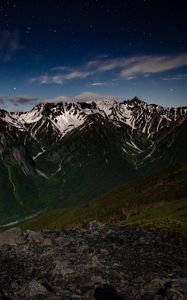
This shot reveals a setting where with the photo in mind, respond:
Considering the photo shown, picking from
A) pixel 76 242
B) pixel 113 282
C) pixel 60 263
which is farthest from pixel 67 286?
pixel 76 242

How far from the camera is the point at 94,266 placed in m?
61.2

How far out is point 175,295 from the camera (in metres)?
36.1

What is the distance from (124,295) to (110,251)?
27505 mm

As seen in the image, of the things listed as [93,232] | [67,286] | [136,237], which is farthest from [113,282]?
[93,232]

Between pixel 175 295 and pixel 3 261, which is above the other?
pixel 175 295

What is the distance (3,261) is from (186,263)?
2976cm

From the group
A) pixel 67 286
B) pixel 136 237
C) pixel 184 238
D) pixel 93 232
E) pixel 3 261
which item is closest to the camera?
pixel 67 286

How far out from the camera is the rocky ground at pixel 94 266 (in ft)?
150

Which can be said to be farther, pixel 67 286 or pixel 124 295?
pixel 67 286

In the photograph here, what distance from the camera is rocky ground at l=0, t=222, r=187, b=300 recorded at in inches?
1799

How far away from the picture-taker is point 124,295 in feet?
147

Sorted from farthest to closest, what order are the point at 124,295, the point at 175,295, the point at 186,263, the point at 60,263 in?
the point at 60,263 → the point at 186,263 → the point at 124,295 → the point at 175,295

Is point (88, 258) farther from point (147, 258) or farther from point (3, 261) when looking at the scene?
point (3, 261)

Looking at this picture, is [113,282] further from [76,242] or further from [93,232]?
[93,232]
